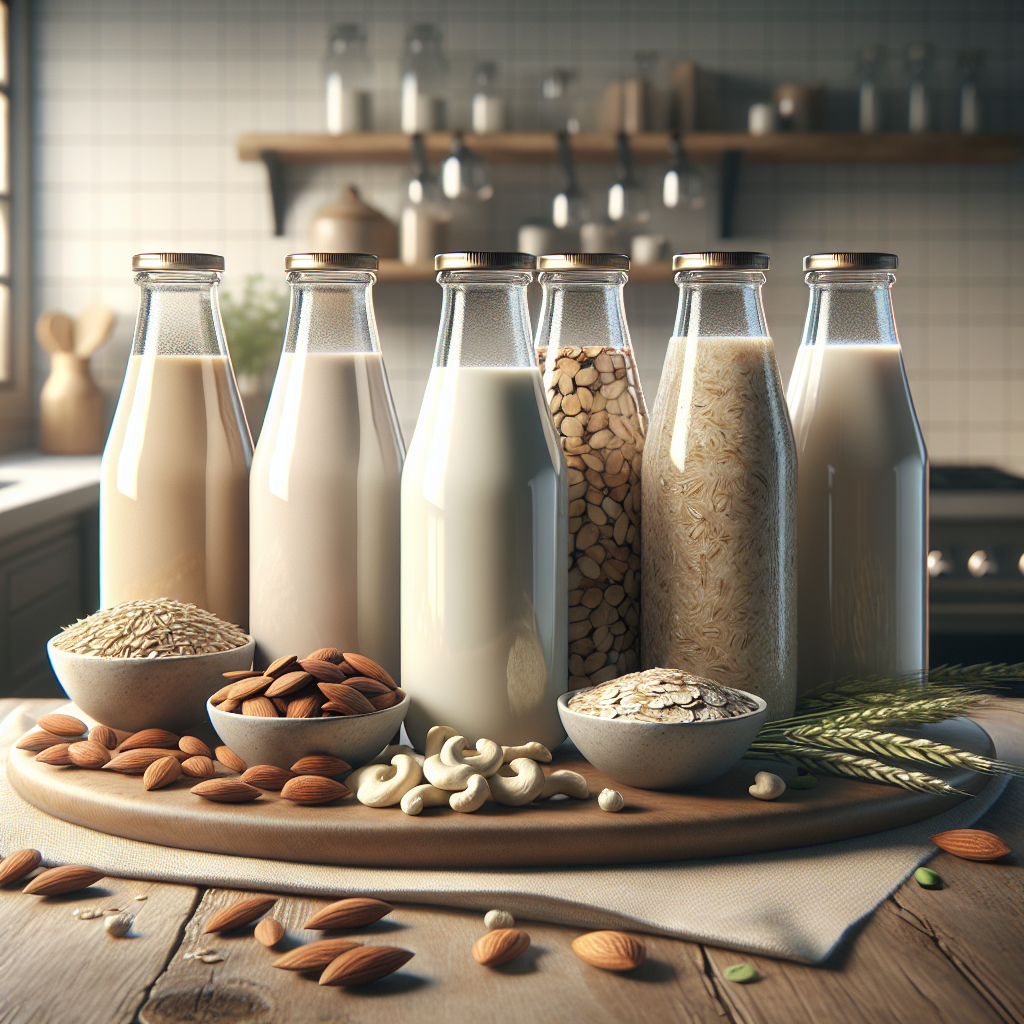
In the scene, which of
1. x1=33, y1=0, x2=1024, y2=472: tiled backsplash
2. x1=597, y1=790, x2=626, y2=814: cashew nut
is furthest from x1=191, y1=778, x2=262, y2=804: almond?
x1=33, y1=0, x2=1024, y2=472: tiled backsplash

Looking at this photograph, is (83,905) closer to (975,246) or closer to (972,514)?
(972,514)

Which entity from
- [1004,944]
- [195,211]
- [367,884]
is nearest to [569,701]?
[367,884]

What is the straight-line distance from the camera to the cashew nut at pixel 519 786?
0.65 meters

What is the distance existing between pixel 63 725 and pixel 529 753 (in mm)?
352

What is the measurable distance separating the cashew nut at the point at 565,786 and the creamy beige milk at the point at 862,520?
0.90 feet

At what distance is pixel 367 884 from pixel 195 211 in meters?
3.02

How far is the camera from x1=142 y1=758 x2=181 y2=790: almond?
2.22ft

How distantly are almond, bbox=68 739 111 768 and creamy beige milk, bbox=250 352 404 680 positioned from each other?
0.45 ft

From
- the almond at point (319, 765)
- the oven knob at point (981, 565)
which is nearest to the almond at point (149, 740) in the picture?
the almond at point (319, 765)

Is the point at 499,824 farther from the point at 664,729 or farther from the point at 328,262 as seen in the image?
the point at 328,262

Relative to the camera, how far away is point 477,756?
2.19ft

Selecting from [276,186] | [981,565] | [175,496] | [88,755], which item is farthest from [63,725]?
[276,186]

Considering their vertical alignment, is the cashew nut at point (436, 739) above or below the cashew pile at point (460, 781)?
above

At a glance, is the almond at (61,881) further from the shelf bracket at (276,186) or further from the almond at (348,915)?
the shelf bracket at (276,186)
